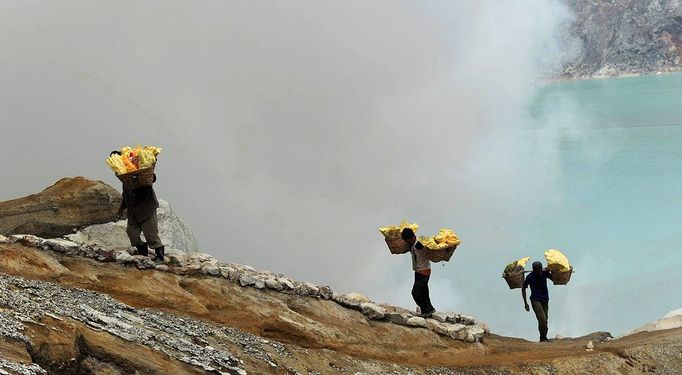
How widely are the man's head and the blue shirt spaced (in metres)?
2.41

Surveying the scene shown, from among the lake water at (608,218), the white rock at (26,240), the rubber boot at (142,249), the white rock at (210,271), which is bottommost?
the white rock at (26,240)

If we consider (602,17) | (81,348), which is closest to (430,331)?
(81,348)

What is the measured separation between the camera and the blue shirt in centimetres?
1311

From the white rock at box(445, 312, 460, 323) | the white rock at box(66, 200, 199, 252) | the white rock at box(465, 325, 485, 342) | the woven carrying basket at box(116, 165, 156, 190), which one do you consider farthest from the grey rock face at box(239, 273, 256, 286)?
the white rock at box(66, 200, 199, 252)

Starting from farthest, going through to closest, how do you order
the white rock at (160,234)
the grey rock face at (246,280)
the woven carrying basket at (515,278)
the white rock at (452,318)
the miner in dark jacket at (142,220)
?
the white rock at (160,234) < the woven carrying basket at (515,278) < the white rock at (452,318) < the miner in dark jacket at (142,220) < the grey rock face at (246,280)

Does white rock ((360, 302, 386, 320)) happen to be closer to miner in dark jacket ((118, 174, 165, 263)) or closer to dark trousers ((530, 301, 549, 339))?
dark trousers ((530, 301, 549, 339))

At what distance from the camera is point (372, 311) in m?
12.0

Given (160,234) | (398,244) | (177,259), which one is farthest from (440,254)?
(160,234)

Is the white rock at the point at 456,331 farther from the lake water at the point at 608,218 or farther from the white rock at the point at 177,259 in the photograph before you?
the lake water at the point at 608,218

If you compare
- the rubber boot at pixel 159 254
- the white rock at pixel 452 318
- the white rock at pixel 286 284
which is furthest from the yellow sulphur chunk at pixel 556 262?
the rubber boot at pixel 159 254

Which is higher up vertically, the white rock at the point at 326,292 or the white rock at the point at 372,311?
the white rock at the point at 326,292

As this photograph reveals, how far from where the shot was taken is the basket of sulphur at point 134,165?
11.3 metres

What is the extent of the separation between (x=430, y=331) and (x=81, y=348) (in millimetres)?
Answer: 6243

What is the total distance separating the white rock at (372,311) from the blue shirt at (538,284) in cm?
292
